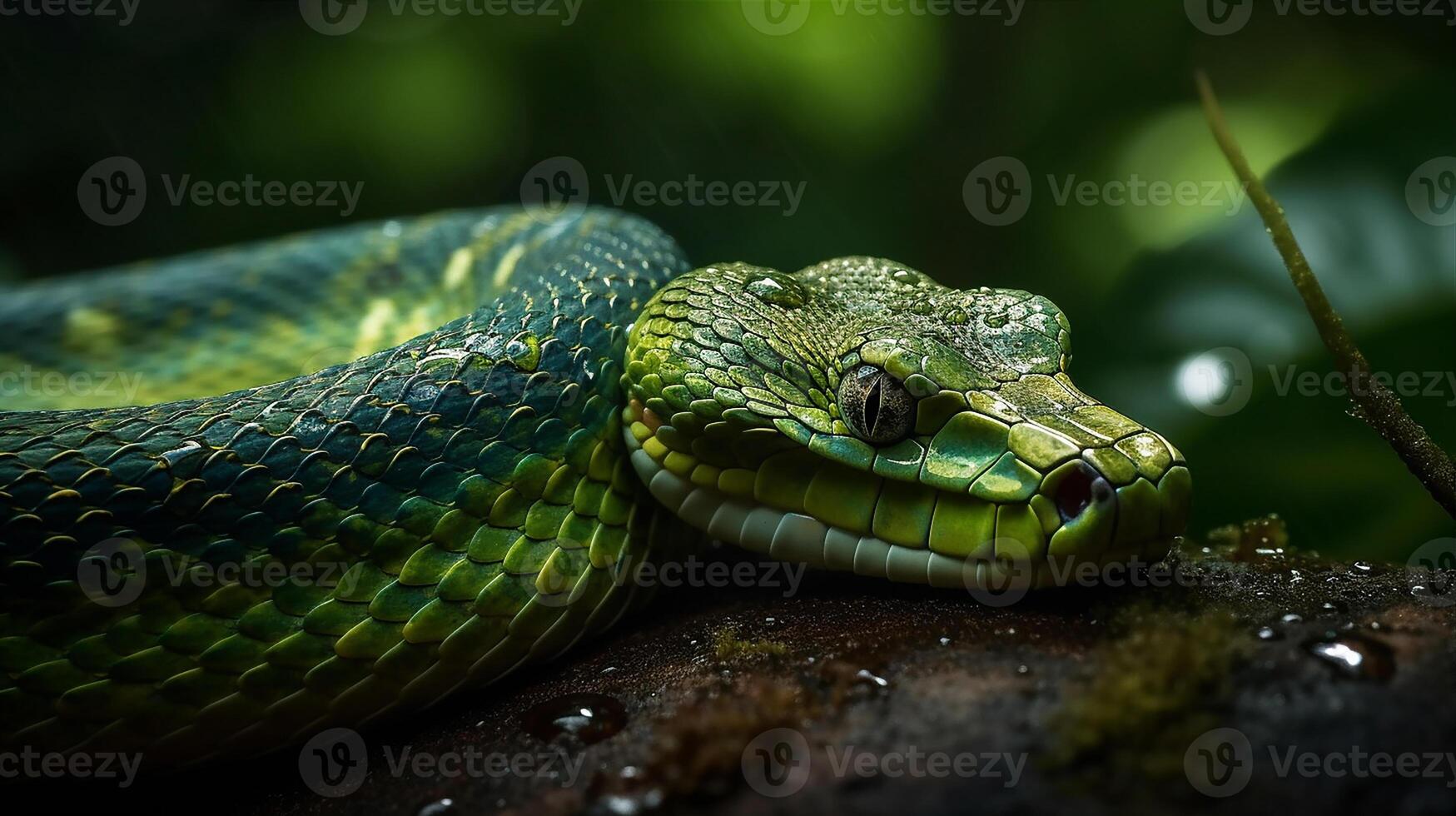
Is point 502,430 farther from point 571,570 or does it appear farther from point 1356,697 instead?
point 1356,697

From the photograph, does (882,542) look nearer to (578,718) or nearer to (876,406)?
(876,406)

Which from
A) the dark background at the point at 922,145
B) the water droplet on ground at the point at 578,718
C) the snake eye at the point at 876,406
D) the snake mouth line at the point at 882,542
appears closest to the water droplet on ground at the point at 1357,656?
the snake mouth line at the point at 882,542

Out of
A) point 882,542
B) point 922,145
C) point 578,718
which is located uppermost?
point 922,145

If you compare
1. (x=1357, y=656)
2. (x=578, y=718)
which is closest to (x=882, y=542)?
(x=578, y=718)

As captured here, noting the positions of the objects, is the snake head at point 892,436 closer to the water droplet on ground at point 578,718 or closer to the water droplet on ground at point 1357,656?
the water droplet on ground at point 1357,656

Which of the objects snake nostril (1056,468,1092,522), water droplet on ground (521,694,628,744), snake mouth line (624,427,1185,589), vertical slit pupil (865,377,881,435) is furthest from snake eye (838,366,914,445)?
water droplet on ground (521,694,628,744)

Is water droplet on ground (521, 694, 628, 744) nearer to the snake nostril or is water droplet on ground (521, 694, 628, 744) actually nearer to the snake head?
the snake head

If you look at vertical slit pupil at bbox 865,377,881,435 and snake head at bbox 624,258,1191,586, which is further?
vertical slit pupil at bbox 865,377,881,435

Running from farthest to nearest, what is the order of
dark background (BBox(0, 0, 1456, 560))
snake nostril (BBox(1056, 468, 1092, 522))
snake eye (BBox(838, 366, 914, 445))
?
1. dark background (BBox(0, 0, 1456, 560))
2. snake eye (BBox(838, 366, 914, 445))
3. snake nostril (BBox(1056, 468, 1092, 522))
